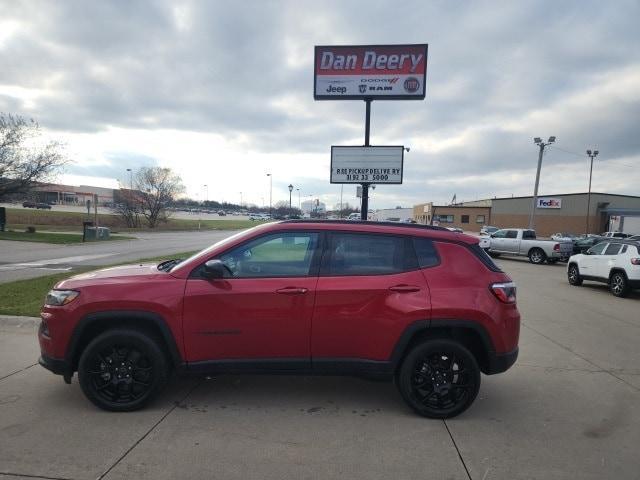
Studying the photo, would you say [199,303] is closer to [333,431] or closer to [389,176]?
[333,431]

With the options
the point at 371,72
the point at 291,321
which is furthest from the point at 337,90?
the point at 291,321

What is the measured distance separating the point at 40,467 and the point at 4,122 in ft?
105

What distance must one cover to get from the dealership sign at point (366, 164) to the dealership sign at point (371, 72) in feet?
4.96

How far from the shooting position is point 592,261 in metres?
13.5

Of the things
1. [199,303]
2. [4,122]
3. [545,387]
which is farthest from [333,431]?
[4,122]

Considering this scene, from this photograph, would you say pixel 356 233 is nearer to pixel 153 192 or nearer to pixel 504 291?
pixel 504 291

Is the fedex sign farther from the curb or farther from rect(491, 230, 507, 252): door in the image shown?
the curb

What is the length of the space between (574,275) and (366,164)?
8041mm

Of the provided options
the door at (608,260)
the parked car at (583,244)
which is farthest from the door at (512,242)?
the door at (608,260)

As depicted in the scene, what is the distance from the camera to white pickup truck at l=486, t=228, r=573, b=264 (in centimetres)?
2244

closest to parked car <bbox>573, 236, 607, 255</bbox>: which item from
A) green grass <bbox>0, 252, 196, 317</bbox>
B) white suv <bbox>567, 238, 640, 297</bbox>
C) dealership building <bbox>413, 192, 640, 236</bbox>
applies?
white suv <bbox>567, 238, 640, 297</bbox>

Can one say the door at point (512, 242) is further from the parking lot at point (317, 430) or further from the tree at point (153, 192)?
the tree at point (153, 192)

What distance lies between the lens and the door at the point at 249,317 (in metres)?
3.77

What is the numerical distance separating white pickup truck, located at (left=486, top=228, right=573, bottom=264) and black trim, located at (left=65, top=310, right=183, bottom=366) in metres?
22.8
